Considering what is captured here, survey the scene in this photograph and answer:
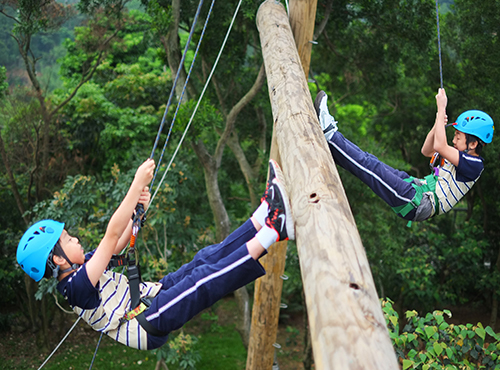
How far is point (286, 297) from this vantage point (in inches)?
407

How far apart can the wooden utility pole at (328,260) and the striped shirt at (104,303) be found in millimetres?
1128

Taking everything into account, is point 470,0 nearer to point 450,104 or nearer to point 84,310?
point 450,104

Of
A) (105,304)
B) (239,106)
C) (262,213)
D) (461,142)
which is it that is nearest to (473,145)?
(461,142)

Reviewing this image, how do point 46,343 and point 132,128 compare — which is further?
point 132,128

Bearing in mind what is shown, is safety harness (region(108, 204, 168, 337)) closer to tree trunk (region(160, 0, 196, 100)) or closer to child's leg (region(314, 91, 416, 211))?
child's leg (region(314, 91, 416, 211))

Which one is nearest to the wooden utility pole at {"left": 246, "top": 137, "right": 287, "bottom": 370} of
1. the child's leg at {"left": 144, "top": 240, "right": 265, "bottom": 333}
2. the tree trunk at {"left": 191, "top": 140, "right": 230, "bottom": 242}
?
the child's leg at {"left": 144, "top": 240, "right": 265, "bottom": 333}

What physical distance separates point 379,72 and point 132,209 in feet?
23.8

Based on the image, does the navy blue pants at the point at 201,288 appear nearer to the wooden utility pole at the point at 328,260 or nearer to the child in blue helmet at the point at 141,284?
the child in blue helmet at the point at 141,284

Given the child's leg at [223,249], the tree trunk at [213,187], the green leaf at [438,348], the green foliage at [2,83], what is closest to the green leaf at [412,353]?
the green leaf at [438,348]

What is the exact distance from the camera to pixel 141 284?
2490 mm

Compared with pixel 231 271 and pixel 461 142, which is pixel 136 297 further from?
pixel 461 142

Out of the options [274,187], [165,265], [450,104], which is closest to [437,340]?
[274,187]

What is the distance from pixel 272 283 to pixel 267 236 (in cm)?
225

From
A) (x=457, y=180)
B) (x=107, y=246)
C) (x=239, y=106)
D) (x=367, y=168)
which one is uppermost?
(x=107, y=246)
